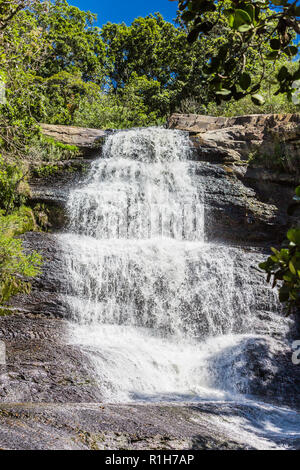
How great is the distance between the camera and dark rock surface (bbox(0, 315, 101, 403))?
209 inches

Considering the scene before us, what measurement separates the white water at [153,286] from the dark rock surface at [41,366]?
29 centimetres

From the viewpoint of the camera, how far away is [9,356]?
632 centimetres

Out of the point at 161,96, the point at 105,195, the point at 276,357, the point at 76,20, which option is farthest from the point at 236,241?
the point at 76,20

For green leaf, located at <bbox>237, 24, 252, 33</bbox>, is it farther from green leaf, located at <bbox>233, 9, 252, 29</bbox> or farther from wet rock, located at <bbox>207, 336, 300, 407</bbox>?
wet rock, located at <bbox>207, 336, 300, 407</bbox>

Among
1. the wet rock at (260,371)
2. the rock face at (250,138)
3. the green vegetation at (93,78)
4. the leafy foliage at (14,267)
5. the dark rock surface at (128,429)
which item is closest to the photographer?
the dark rock surface at (128,429)

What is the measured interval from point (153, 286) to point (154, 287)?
3 centimetres

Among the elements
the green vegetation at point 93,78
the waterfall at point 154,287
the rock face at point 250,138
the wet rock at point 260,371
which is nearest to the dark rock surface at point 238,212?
the waterfall at point 154,287

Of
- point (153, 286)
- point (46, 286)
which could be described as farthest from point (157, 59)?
point (46, 286)

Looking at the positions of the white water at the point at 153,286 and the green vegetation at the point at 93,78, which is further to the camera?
the white water at the point at 153,286

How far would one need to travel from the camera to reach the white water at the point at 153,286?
6.78 metres

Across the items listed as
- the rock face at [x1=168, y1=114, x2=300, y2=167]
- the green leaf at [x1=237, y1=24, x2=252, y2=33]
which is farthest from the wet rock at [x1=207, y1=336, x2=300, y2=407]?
the rock face at [x1=168, y1=114, x2=300, y2=167]

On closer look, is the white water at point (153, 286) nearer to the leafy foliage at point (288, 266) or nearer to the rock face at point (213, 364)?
the rock face at point (213, 364)

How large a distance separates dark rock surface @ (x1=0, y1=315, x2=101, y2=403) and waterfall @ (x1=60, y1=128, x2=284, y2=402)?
30cm

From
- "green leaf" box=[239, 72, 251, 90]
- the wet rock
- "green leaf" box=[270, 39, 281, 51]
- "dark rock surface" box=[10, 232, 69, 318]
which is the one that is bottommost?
the wet rock
